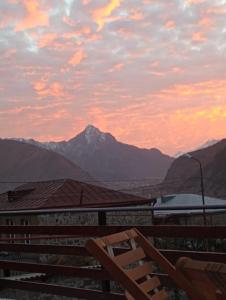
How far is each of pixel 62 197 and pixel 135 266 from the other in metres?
28.7

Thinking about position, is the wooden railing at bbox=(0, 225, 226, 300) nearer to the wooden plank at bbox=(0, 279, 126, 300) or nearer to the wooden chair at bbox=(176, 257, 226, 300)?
the wooden plank at bbox=(0, 279, 126, 300)

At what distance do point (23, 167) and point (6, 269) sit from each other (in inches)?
5630

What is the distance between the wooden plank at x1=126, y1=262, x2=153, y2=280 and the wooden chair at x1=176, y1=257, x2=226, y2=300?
54cm

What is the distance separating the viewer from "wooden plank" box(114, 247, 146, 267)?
3115 millimetres

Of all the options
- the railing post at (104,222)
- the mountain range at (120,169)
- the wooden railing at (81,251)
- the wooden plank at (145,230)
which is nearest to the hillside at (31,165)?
the mountain range at (120,169)

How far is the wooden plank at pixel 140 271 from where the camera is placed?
3.09 metres

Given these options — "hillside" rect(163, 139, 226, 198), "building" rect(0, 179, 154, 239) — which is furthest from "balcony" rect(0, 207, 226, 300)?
"hillside" rect(163, 139, 226, 198)

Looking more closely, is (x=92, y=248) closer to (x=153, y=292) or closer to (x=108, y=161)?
(x=153, y=292)

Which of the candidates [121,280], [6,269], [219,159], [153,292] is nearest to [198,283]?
[121,280]

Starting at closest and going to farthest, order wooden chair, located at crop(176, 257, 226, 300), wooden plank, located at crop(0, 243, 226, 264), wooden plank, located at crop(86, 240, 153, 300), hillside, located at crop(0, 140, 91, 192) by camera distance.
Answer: wooden chair, located at crop(176, 257, 226, 300)
wooden plank, located at crop(86, 240, 153, 300)
wooden plank, located at crop(0, 243, 226, 264)
hillside, located at crop(0, 140, 91, 192)

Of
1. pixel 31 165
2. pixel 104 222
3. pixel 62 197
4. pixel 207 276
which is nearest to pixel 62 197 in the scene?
pixel 62 197

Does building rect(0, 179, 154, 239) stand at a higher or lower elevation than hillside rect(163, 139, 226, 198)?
lower

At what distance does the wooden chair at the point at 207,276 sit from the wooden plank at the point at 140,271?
54 cm

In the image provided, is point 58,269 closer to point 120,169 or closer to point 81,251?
point 81,251
